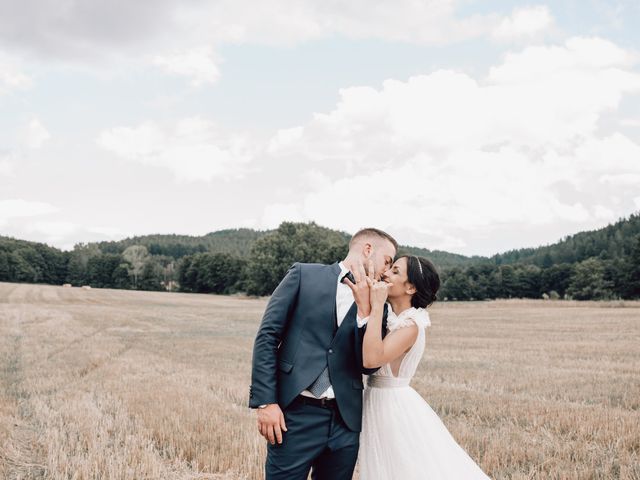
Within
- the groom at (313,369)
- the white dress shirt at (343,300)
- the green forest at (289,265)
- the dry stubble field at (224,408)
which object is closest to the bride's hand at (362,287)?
the groom at (313,369)

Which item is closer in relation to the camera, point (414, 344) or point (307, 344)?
point (307, 344)

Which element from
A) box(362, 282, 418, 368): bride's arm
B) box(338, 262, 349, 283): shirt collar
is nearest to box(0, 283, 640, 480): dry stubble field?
box(362, 282, 418, 368): bride's arm

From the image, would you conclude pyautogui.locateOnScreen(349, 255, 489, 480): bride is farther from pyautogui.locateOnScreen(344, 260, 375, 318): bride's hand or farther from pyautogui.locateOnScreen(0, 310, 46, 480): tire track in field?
pyautogui.locateOnScreen(0, 310, 46, 480): tire track in field

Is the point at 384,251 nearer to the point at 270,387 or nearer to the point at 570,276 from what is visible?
the point at 270,387

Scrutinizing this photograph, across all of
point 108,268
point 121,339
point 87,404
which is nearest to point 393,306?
point 87,404

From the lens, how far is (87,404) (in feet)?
33.1

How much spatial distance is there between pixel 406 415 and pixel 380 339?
34.4 inches

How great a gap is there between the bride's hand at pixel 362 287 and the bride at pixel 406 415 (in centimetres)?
45

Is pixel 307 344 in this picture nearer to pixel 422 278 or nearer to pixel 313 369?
pixel 313 369

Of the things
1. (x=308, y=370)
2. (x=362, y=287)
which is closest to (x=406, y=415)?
(x=308, y=370)

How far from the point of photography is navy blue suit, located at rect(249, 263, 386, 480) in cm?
387

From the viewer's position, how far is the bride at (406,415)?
14.2 ft

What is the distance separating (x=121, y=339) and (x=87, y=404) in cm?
1477

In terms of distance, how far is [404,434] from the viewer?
4.35 metres
